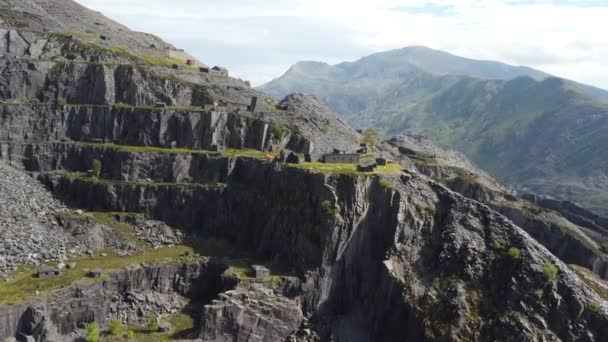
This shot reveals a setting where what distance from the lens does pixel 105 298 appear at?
74688 mm

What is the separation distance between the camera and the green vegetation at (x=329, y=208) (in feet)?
271

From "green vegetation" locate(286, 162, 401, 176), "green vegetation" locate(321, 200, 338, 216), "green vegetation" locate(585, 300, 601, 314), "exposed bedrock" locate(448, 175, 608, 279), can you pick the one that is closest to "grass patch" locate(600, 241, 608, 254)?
"exposed bedrock" locate(448, 175, 608, 279)

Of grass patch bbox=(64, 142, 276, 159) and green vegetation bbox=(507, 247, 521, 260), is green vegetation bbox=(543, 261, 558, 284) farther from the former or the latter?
grass patch bbox=(64, 142, 276, 159)

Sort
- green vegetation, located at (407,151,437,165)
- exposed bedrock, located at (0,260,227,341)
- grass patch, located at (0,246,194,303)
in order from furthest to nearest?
green vegetation, located at (407,151,437,165) < grass patch, located at (0,246,194,303) < exposed bedrock, located at (0,260,227,341)

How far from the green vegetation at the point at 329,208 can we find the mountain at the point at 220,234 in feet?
0.56

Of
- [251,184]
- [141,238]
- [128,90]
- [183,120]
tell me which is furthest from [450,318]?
[128,90]

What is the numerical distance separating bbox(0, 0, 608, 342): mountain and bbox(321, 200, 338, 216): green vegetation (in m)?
0.17

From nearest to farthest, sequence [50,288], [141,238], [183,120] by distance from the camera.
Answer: [50,288] < [141,238] < [183,120]

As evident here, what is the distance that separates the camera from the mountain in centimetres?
7425

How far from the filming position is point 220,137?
109562 millimetres

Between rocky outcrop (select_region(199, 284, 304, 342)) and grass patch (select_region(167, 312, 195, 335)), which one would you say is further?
grass patch (select_region(167, 312, 195, 335))

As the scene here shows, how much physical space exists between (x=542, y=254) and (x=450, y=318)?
748 inches

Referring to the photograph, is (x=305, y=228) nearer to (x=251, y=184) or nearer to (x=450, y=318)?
(x=251, y=184)

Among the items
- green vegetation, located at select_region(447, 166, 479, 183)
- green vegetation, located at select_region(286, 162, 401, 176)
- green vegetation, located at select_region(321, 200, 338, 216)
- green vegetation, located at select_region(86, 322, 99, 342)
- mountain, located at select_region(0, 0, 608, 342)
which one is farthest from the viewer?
green vegetation, located at select_region(447, 166, 479, 183)
